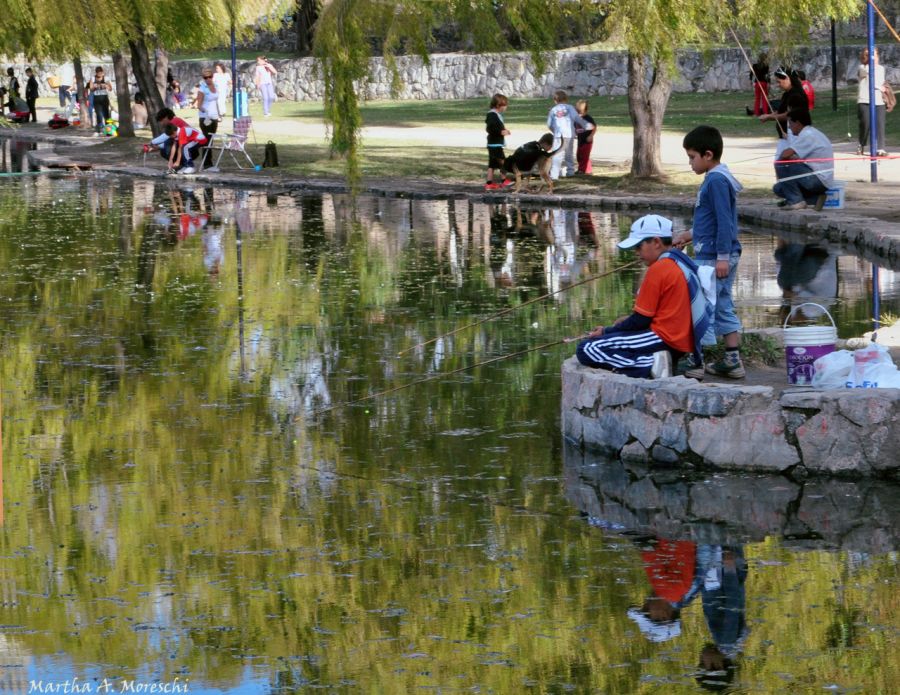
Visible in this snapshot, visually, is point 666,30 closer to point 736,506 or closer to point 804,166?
point 804,166

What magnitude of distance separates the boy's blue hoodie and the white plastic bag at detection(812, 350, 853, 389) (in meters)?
1.00

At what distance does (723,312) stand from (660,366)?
2.78 ft

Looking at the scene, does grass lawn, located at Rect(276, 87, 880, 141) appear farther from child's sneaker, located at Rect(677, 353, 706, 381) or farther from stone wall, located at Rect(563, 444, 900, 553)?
stone wall, located at Rect(563, 444, 900, 553)

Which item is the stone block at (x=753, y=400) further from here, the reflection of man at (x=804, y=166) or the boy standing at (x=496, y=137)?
the boy standing at (x=496, y=137)

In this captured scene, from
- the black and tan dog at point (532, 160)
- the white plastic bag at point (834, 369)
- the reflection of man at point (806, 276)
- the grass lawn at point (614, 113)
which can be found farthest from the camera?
the grass lawn at point (614, 113)

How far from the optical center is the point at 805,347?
9.30m

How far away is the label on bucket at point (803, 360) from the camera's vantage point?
9.28m

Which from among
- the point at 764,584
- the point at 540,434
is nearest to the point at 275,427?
the point at 540,434

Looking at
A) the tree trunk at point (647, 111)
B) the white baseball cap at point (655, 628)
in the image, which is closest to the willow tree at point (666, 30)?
the tree trunk at point (647, 111)

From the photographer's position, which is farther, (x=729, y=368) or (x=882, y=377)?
(x=729, y=368)

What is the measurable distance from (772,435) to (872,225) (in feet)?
33.7

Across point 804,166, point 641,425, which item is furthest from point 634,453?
point 804,166

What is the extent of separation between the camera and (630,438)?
A: 29.8 feet

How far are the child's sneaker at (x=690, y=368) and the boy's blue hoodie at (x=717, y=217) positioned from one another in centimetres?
63
